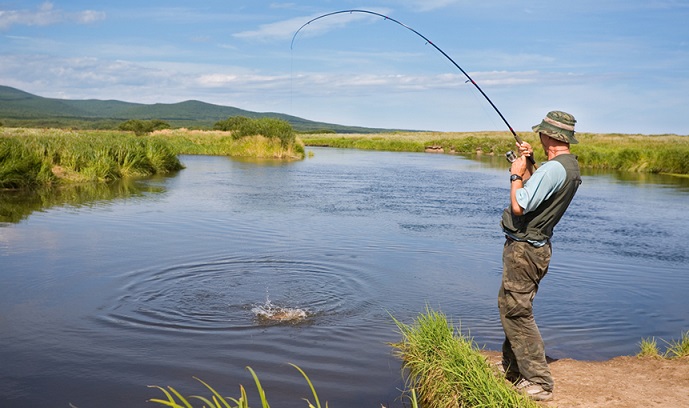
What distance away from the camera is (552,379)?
4.33m

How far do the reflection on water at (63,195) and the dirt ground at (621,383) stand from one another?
1034cm

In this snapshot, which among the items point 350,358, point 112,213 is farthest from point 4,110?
point 350,358

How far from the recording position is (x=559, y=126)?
433 cm

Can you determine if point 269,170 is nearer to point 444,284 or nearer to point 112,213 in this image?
point 112,213

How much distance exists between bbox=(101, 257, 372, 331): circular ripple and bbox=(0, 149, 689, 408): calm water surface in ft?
0.10

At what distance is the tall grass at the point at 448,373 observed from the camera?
3984 mm

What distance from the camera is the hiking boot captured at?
423 cm

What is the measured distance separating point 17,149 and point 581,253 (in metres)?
13.5


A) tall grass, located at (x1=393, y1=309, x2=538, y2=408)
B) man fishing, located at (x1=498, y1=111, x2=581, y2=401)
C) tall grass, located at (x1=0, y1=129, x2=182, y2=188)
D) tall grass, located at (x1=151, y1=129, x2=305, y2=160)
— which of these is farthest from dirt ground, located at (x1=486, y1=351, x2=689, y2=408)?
tall grass, located at (x1=151, y1=129, x2=305, y2=160)

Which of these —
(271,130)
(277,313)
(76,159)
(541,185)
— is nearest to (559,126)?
(541,185)

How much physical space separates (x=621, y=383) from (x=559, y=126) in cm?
176

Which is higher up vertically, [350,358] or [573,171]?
[573,171]

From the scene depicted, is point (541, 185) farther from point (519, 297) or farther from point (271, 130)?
point (271, 130)

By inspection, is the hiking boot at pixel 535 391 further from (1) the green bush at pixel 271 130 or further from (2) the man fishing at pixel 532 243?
(1) the green bush at pixel 271 130
